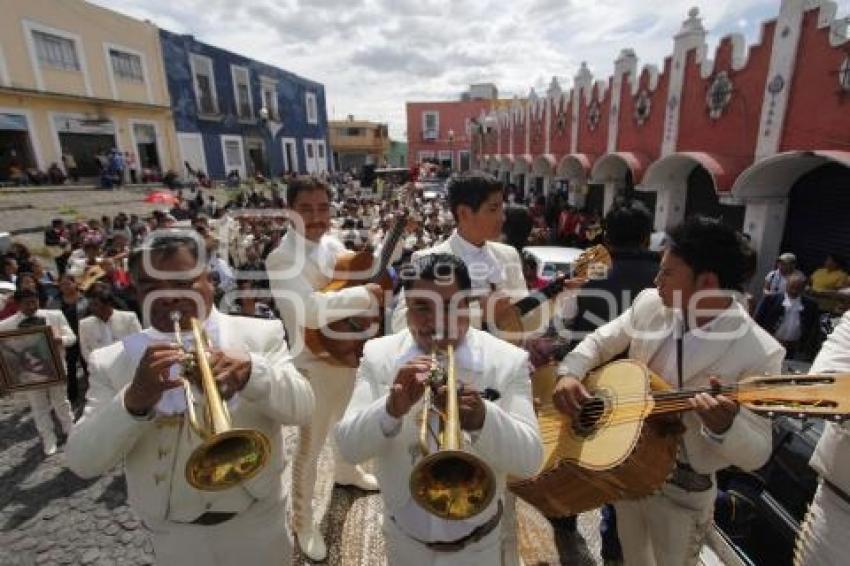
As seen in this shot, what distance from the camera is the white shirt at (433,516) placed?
1824 millimetres

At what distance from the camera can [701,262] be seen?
2.33 metres

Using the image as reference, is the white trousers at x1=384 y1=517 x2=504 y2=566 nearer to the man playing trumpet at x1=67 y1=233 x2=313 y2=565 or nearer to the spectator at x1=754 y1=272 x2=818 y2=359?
the man playing trumpet at x1=67 y1=233 x2=313 y2=565

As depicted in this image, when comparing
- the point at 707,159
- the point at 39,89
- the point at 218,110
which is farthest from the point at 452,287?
the point at 218,110

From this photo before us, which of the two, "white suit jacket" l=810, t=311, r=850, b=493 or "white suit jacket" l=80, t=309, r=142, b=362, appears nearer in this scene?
"white suit jacket" l=810, t=311, r=850, b=493

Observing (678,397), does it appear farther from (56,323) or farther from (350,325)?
(56,323)

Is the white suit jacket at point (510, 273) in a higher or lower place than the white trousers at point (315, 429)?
higher

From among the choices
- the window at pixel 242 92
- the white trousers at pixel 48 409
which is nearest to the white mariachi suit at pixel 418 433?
the white trousers at pixel 48 409

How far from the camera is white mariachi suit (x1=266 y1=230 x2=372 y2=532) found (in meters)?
3.07

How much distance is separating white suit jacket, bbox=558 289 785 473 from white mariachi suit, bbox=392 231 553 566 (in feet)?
2.55

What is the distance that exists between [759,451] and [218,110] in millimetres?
34471

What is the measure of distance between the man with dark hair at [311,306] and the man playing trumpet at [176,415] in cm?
86

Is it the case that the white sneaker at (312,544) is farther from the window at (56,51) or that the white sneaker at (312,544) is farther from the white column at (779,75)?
the window at (56,51)

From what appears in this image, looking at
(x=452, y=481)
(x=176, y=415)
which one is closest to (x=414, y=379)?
(x=452, y=481)

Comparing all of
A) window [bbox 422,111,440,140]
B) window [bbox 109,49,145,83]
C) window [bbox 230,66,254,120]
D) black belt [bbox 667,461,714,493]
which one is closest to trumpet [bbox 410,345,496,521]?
black belt [bbox 667,461,714,493]
